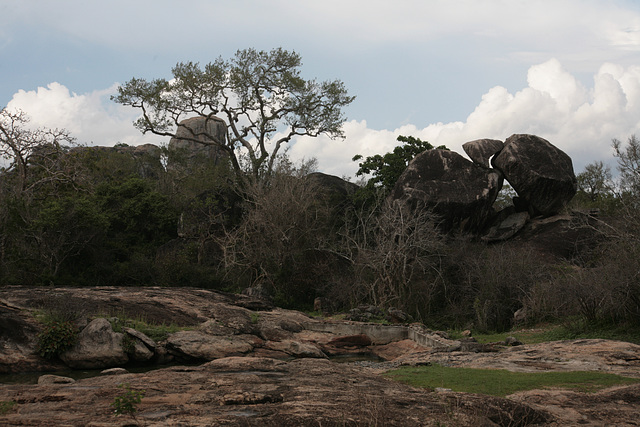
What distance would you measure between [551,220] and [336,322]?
1260 centimetres

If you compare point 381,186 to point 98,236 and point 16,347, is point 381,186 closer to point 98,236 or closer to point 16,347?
point 98,236

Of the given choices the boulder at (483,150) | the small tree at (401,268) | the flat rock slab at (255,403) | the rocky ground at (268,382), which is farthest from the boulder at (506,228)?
the flat rock slab at (255,403)

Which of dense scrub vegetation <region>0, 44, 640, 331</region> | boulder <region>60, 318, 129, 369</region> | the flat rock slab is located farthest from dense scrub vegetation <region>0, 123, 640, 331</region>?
the flat rock slab

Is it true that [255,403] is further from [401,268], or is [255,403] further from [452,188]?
[452,188]

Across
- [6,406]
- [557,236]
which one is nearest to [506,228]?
[557,236]

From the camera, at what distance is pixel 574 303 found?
51.4 ft

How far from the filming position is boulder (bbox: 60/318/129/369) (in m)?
12.1

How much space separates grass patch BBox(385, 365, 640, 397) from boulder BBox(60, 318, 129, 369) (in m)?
6.45

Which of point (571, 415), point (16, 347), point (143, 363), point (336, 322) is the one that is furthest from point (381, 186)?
Answer: point (571, 415)

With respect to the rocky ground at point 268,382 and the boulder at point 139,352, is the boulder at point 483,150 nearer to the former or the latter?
the rocky ground at point 268,382

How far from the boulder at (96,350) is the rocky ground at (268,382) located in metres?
0.37

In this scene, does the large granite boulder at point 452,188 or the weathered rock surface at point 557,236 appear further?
the large granite boulder at point 452,188

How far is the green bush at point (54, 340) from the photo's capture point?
12.1 m

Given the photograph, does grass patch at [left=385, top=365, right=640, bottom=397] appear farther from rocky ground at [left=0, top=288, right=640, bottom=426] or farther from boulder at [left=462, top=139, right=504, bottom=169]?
boulder at [left=462, top=139, right=504, bottom=169]
